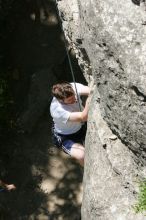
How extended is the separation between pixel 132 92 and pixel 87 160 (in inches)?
62.4

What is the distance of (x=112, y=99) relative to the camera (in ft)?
15.5

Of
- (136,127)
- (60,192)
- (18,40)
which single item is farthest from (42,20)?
(136,127)

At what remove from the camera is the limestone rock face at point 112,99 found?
14.0 ft

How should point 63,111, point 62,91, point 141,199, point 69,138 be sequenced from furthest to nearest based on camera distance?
point 69,138 < point 63,111 < point 62,91 < point 141,199

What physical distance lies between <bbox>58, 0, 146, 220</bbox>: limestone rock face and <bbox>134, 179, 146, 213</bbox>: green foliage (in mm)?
111

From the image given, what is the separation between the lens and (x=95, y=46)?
4.73m

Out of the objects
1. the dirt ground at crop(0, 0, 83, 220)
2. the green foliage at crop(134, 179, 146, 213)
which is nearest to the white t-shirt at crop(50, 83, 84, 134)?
the green foliage at crop(134, 179, 146, 213)

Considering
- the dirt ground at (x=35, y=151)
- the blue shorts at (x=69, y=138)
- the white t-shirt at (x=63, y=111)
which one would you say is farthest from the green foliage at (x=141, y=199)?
the dirt ground at (x=35, y=151)

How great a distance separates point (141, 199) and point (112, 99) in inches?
38.3

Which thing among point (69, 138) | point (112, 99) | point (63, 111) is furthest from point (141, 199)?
point (69, 138)

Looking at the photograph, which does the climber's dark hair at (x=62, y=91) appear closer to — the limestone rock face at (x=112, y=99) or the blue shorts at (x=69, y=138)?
the limestone rock face at (x=112, y=99)

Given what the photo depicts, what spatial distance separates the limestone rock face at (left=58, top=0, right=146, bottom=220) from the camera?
4266 millimetres

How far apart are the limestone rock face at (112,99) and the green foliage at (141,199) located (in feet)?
0.36

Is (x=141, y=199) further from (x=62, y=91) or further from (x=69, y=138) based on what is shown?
(x=69, y=138)
